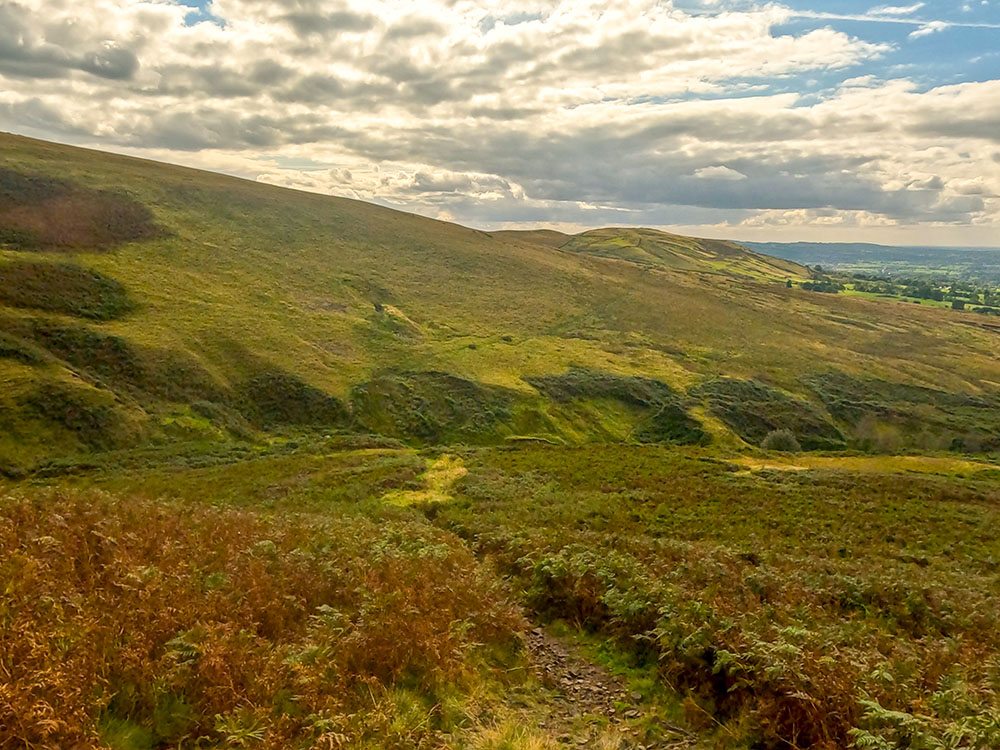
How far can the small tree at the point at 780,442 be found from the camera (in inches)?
2459

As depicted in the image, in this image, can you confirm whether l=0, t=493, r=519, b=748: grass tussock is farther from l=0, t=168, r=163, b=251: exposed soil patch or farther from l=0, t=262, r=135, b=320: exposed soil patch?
l=0, t=168, r=163, b=251: exposed soil patch

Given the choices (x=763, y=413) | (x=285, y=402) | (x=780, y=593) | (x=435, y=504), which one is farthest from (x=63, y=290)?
(x=763, y=413)

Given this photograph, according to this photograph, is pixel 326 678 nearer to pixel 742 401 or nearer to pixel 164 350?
pixel 164 350

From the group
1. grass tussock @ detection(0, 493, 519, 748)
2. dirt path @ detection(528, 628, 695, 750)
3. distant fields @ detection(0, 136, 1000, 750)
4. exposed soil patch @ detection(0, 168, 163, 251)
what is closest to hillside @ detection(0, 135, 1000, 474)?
exposed soil patch @ detection(0, 168, 163, 251)

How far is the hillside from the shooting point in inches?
2117

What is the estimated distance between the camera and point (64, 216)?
7900 cm

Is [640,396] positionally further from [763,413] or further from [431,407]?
[431,407]

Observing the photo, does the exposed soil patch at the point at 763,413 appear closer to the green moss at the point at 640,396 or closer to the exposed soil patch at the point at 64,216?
the green moss at the point at 640,396

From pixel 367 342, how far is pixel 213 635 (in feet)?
231

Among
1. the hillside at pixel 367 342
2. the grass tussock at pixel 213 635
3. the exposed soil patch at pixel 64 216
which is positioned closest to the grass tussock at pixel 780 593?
the grass tussock at pixel 213 635

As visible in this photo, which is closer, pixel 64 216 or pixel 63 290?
pixel 63 290

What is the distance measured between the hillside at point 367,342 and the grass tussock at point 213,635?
123 ft

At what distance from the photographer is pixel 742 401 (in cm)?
7600

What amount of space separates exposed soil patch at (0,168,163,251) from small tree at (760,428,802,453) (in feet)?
252
